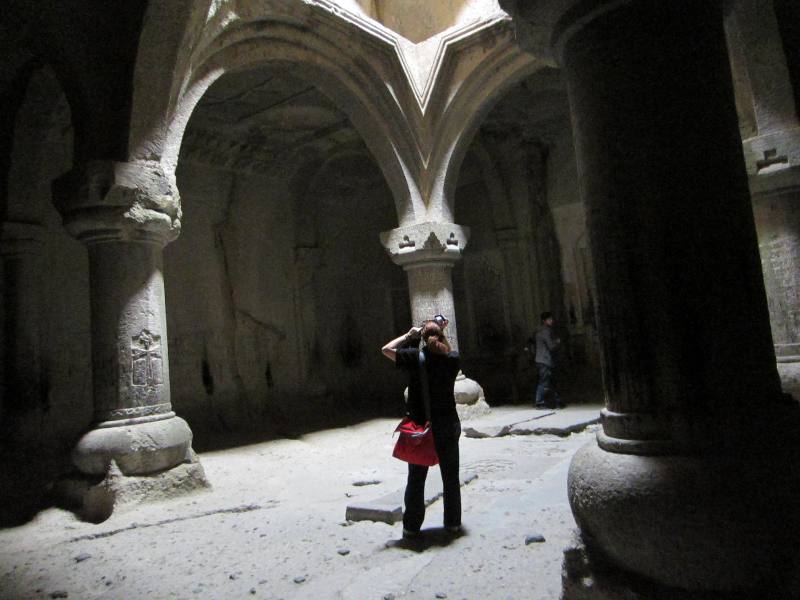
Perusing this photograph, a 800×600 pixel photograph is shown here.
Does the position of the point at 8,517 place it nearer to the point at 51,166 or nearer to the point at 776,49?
the point at 51,166

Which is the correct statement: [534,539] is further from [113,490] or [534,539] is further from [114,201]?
[114,201]

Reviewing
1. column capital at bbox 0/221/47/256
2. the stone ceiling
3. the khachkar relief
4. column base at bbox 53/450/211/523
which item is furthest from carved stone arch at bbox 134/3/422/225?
column base at bbox 53/450/211/523

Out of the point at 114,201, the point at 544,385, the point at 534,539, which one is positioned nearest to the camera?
A: the point at 534,539

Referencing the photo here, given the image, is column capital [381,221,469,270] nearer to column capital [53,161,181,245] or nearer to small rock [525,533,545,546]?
column capital [53,161,181,245]

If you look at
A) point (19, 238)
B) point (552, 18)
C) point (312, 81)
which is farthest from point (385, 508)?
point (312, 81)

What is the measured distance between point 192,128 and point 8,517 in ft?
16.8

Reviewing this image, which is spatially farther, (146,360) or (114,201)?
(146,360)

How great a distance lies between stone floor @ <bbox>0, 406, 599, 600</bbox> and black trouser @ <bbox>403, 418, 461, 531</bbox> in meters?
0.11

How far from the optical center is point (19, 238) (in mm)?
5414

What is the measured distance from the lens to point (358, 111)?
657cm

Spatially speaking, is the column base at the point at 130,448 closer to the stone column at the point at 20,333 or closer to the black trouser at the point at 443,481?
the black trouser at the point at 443,481

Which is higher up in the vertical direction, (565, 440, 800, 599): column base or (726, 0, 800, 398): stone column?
(726, 0, 800, 398): stone column

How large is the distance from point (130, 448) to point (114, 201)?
161 centimetres

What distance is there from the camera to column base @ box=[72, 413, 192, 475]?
3703 mm
